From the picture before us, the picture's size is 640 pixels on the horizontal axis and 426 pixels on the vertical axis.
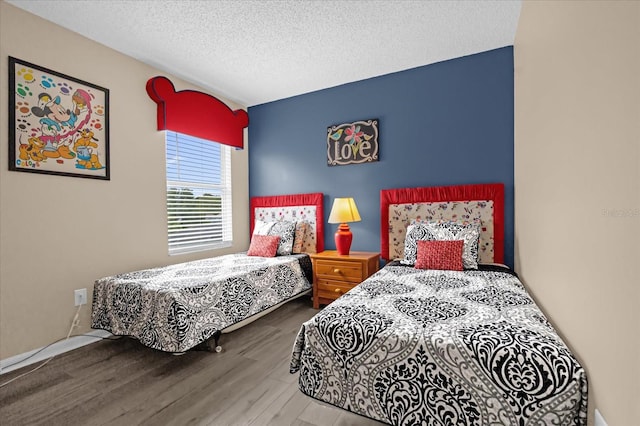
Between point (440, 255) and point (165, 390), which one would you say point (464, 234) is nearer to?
point (440, 255)

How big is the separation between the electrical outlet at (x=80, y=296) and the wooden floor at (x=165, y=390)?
1.17 feet

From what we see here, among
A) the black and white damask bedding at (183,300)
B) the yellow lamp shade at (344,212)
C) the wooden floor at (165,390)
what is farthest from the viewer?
the yellow lamp shade at (344,212)

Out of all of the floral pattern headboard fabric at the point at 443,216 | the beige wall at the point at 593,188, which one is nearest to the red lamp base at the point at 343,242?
the floral pattern headboard fabric at the point at 443,216

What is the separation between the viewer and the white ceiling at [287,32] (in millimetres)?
2204

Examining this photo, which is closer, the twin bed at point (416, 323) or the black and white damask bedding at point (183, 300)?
the twin bed at point (416, 323)

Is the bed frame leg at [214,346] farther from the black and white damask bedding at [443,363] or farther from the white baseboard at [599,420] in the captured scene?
the white baseboard at [599,420]

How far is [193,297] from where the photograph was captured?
2121 millimetres

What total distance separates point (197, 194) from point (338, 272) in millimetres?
1917

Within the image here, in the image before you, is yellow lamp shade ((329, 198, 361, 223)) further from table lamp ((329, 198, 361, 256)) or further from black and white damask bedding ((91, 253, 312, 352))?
black and white damask bedding ((91, 253, 312, 352))

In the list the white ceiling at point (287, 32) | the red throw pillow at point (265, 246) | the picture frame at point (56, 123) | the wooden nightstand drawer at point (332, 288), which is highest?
the white ceiling at point (287, 32)

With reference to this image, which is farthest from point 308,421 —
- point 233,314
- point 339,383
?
point 233,314

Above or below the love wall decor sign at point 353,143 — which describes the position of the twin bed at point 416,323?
below

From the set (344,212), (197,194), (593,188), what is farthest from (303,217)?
(593,188)

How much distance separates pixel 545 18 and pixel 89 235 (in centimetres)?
351
